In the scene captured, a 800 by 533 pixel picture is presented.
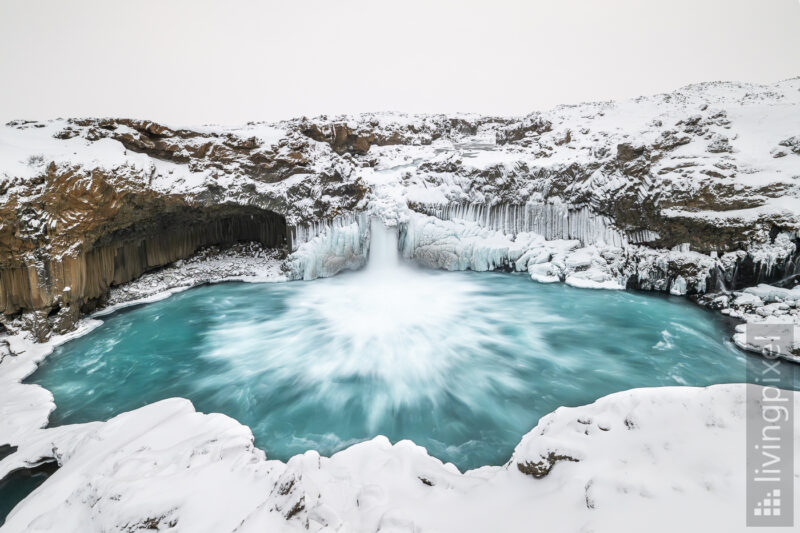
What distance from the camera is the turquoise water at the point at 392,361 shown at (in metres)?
6.02

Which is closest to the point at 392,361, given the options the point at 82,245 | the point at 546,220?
the point at 82,245

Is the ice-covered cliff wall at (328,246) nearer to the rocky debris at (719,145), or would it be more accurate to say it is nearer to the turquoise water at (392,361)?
the turquoise water at (392,361)

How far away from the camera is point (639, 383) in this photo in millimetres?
6879

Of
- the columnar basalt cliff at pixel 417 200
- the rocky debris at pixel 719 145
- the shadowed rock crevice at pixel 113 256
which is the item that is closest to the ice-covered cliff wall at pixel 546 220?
the columnar basalt cliff at pixel 417 200

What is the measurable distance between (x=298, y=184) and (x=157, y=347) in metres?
6.95

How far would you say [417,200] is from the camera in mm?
14281

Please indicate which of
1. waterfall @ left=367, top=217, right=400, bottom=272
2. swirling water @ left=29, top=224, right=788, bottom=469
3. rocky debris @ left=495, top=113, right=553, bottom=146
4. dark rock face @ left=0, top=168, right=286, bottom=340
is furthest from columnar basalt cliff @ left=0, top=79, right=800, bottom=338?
swirling water @ left=29, top=224, right=788, bottom=469

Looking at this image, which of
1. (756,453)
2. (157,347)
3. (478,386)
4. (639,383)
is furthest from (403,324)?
(756,453)

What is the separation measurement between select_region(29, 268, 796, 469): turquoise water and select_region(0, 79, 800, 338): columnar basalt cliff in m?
1.68

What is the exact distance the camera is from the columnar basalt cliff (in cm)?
865

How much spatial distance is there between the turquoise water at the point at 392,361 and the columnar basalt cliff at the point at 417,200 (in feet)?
5.52

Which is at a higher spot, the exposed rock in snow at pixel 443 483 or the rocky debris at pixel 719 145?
the rocky debris at pixel 719 145

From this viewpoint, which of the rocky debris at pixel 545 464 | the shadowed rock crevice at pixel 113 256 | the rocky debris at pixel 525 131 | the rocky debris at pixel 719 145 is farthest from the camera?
the rocky debris at pixel 525 131

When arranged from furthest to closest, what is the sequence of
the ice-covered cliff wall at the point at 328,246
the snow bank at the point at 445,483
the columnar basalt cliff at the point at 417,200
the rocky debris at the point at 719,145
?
the ice-covered cliff wall at the point at 328,246, the rocky debris at the point at 719,145, the columnar basalt cliff at the point at 417,200, the snow bank at the point at 445,483
